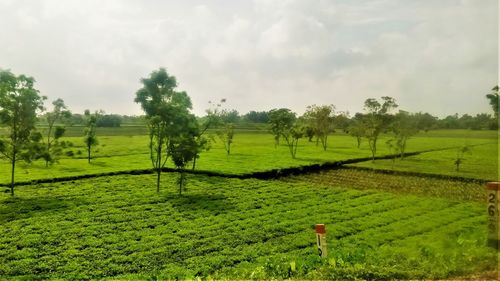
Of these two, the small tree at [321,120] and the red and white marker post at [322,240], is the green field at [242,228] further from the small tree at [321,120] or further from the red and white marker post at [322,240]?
the small tree at [321,120]

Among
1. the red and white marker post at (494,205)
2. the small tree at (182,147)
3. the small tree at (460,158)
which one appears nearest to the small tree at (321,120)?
the small tree at (460,158)

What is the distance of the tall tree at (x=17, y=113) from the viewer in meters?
38.0

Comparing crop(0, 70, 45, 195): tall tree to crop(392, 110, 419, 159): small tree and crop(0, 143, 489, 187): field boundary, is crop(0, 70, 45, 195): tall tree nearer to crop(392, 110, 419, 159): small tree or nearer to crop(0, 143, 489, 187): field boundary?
crop(0, 143, 489, 187): field boundary

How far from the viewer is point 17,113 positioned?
127ft

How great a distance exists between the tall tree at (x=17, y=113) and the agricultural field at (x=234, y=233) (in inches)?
149

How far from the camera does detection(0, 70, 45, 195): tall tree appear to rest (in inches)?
1497

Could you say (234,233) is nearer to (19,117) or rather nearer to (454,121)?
(19,117)

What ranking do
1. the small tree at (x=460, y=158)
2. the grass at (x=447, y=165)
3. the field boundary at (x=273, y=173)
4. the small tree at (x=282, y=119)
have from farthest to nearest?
the small tree at (x=282, y=119), the small tree at (x=460, y=158), the grass at (x=447, y=165), the field boundary at (x=273, y=173)

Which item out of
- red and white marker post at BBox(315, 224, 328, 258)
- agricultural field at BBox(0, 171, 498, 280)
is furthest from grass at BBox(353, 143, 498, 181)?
red and white marker post at BBox(315, 224, 328, 258)

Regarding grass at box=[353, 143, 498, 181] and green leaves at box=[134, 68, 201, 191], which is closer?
green leaves at box=[134, 68, 201, 191]

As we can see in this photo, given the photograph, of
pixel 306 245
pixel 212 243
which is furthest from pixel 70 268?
pixel 306 245

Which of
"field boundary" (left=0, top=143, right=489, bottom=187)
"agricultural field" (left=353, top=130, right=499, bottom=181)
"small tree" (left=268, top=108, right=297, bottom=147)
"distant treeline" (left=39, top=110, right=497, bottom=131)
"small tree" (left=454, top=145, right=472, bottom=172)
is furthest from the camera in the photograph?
"small tree" (left=268, top=108, right=297, bottom=147)

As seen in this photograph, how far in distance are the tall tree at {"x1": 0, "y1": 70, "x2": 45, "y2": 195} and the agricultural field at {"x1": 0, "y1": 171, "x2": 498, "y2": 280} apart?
12.4ft

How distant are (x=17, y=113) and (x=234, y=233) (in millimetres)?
24944
